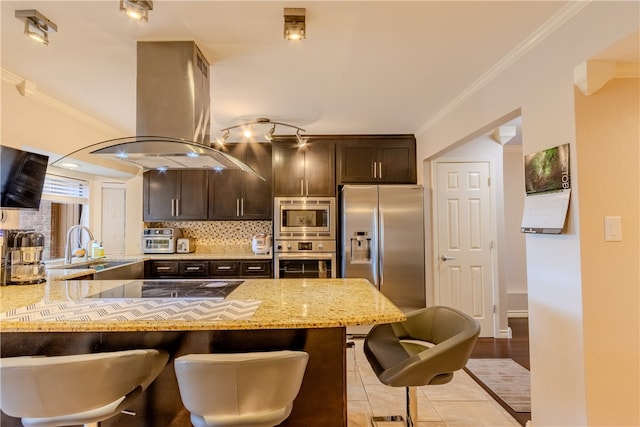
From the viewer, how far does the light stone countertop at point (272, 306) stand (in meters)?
1.23

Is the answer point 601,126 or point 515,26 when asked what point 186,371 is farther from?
point 515,26

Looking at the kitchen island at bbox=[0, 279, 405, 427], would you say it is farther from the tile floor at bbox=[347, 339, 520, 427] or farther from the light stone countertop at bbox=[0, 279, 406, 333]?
the tile floor at bbox=[347, 339, 520, 427]

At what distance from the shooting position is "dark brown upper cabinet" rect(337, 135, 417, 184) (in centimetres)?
386

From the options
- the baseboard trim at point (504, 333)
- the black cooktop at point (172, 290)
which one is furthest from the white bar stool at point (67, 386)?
the baseboard trim at point (504, 333)

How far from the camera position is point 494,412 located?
2.15 m

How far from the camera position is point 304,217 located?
12.6ft

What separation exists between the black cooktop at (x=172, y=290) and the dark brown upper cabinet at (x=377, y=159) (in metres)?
2.24

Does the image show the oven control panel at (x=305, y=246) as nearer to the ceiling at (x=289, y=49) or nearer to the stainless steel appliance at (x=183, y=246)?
the stainless steel appliance at (x=183, y=246)

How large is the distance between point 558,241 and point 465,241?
2.04 meters

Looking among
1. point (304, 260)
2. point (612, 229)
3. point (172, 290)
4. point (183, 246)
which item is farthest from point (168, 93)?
point (183, 246)

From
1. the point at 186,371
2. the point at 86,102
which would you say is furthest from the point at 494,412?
the point at 86,102

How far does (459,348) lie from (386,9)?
168 centimetres

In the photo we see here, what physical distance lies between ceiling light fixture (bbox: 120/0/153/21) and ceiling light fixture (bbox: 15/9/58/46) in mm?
564

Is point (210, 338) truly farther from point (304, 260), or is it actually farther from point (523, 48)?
point (523, 48)
